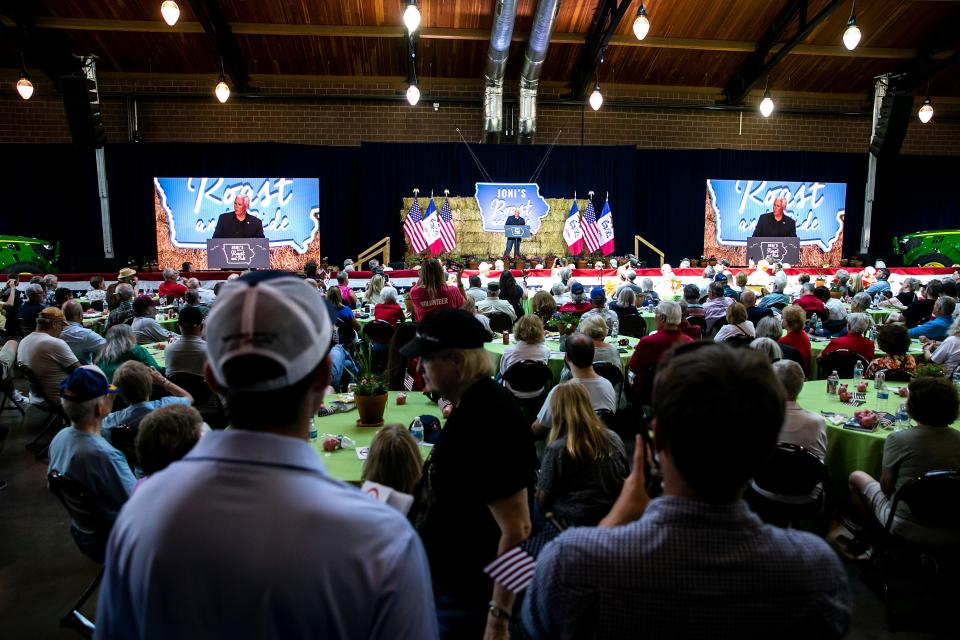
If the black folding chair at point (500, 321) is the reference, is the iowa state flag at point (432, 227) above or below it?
above

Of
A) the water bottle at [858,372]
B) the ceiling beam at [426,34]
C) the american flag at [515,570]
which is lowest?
the water bottle at [858,372]

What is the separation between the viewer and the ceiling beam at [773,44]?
14.1 m

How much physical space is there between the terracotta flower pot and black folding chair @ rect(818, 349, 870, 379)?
394cm

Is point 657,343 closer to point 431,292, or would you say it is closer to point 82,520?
point 431,292

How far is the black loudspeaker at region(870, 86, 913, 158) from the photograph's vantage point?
16109 mm

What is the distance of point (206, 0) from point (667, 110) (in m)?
11.8

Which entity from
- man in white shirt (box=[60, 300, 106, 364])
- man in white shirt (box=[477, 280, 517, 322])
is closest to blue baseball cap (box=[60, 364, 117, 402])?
man in white shirt (box=[60, 300, 106, 364])

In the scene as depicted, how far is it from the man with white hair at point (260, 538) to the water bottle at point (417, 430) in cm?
264

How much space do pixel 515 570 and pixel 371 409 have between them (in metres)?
2.52

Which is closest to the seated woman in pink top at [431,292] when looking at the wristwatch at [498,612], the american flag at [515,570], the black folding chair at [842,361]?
the black folding chair at [842,361]

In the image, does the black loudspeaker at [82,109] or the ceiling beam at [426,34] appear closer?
the black loudspeaker at [82,109]

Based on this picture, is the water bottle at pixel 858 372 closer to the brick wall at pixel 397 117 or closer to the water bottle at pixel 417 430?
the water bottle at pixel 417 430

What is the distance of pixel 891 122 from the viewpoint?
16.5 meters

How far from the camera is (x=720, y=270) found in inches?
458
